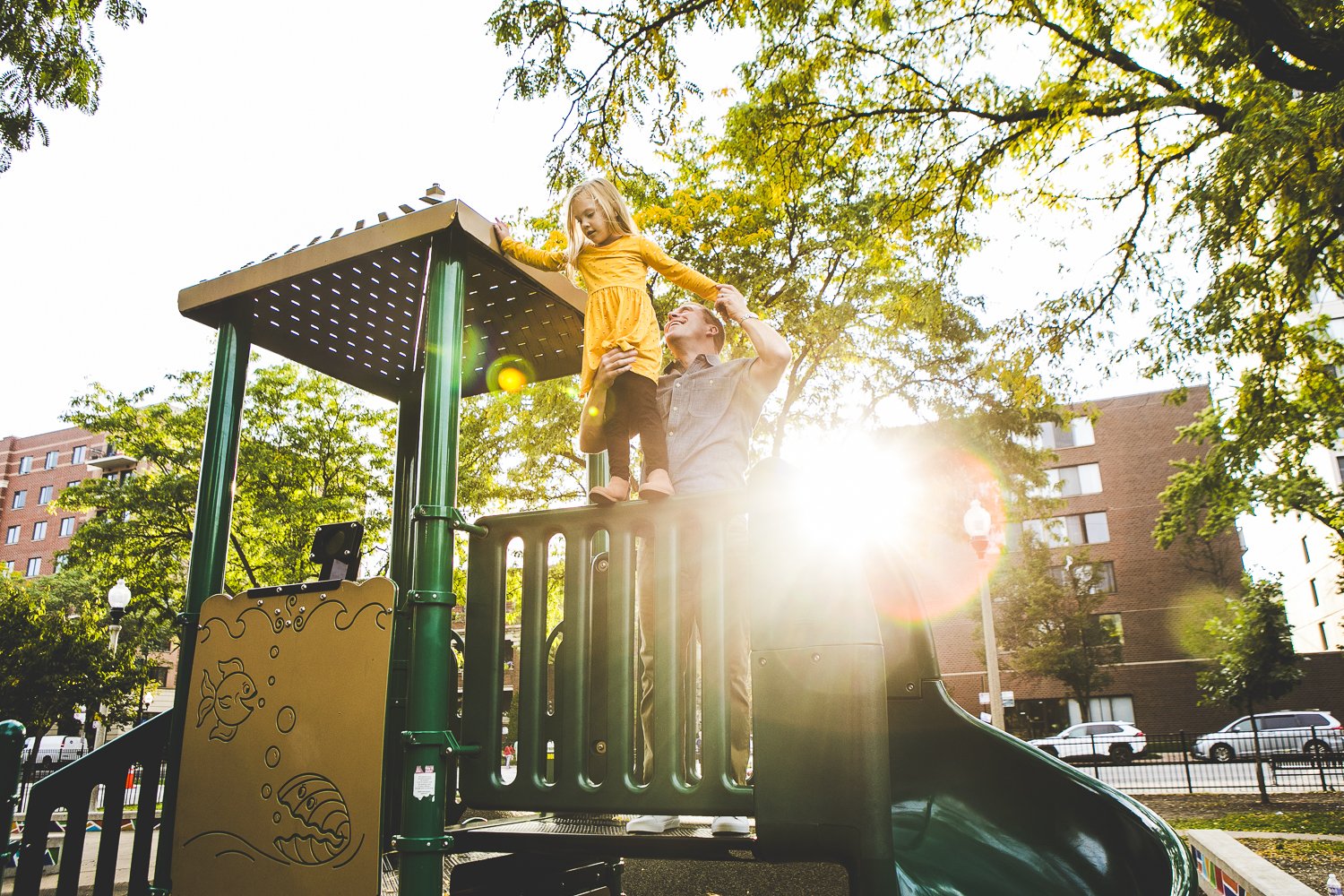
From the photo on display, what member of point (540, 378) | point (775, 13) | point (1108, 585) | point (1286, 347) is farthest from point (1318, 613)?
point (540, 378)

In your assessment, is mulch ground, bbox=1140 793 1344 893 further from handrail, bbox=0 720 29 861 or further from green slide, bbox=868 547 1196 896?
handrail, bbox=0 720 29 861

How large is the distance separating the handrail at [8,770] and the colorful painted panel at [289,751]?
1036 millimetres

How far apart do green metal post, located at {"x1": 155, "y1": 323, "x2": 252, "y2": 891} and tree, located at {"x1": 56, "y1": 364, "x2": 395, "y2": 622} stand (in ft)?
48.2

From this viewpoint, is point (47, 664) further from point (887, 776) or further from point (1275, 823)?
point (1275, 823)

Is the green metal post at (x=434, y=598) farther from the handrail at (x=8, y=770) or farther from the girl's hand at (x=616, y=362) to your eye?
the handrail at (x=8, y=770)

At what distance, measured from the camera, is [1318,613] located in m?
38.1

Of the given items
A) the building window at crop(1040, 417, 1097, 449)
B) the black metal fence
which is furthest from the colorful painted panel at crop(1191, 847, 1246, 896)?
the building window at crop(1040, 417, 1097, 449)

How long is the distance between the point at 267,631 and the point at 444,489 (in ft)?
2.71

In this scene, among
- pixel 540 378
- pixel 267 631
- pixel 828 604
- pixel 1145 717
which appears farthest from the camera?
pixel 1145 717

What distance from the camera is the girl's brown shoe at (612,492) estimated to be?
2.58 meters

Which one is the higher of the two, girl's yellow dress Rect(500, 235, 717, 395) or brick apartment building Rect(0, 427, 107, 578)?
brick apartment building Rect(0, 427, 107, 578)

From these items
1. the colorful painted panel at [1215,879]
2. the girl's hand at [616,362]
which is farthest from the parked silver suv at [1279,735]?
the girl's hand at [616,362]

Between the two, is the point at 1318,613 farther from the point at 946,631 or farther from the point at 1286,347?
the point at 1286,347

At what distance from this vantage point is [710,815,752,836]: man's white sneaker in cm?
224
